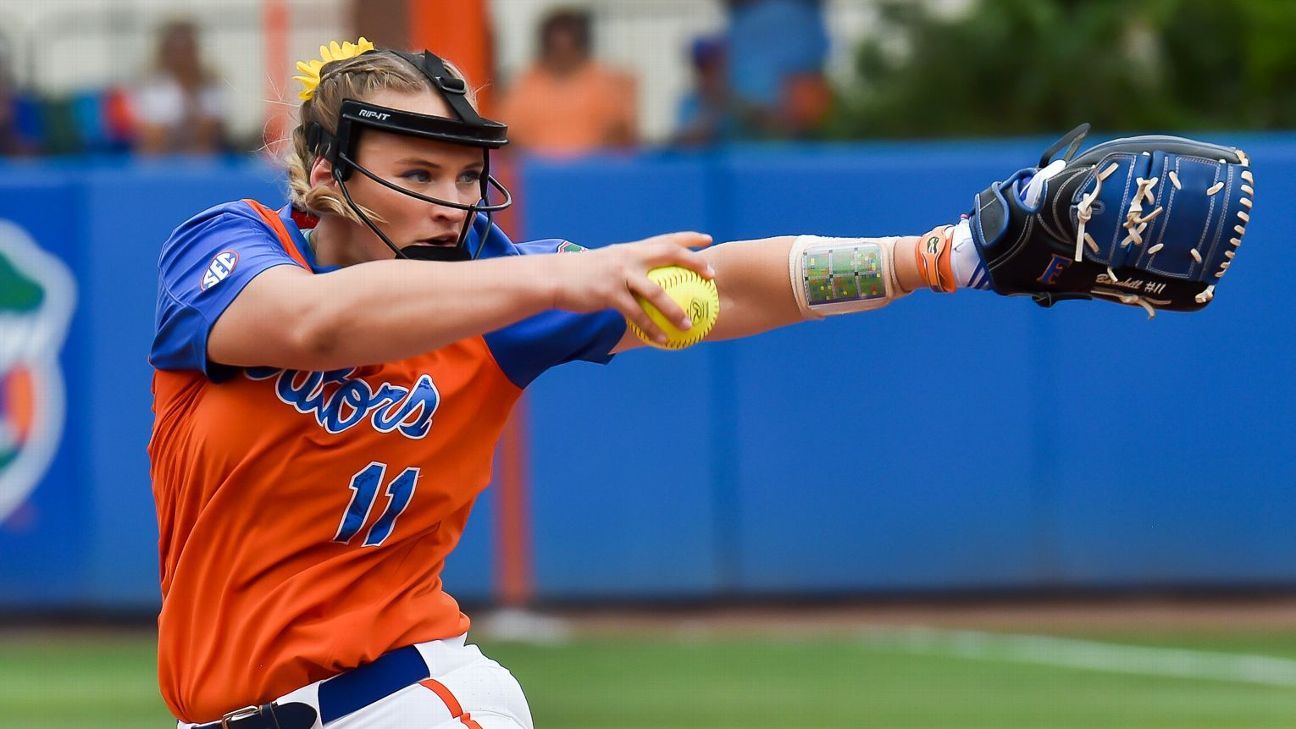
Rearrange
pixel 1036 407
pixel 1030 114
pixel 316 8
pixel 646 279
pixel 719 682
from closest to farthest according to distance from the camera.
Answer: pixel 646 279 < pixel 719 682 < pixel 1036 407 < pixel 1030 114 < pixel 316 8

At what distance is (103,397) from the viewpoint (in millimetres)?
8727

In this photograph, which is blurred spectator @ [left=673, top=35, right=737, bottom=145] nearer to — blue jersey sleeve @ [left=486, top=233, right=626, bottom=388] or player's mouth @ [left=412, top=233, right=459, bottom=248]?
blue jersey sleeve @ [left=486, top=233, right=626, bottom=388]

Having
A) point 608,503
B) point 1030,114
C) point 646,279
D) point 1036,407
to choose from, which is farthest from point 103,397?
point 646,279

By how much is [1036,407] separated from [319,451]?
20.2 ft

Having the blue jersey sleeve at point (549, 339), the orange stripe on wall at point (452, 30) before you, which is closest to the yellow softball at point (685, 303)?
the blue jersey sleeve at point (549, 339)

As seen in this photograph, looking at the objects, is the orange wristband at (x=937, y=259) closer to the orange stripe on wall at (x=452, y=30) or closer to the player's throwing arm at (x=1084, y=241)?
the player's throwing arm at (x=1084, y=241)

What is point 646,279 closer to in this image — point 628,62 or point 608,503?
point 608,503

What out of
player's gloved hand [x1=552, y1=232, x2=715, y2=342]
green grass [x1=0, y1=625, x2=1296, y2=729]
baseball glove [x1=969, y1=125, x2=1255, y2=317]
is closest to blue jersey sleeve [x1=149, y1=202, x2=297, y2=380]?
player's gloved hand [x1=552, y1=232, x2=715, y2=342]

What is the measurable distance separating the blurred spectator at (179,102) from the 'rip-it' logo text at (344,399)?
746cm

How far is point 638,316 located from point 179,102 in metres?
8.24

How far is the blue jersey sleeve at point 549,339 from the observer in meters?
3.26

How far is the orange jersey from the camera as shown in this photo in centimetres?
305

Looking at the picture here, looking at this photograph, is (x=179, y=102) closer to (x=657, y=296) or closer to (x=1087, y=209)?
(x=1087, y=209)

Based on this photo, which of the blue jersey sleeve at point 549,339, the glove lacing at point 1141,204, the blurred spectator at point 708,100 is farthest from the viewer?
the blurred spectator at point 708,100
